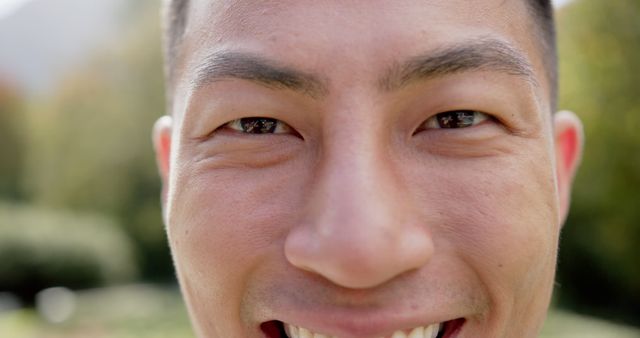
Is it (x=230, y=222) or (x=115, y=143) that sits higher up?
(x=115, y=143)

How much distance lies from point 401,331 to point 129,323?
11451mm

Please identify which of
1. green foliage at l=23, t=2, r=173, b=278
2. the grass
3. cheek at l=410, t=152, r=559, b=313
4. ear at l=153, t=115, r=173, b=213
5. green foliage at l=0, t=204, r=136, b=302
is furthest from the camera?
green foliage at l=23, t=2, r=173, b=278

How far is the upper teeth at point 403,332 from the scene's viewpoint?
1832mm

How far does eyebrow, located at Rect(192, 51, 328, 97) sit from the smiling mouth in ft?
1.92

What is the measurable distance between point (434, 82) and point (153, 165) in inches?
847

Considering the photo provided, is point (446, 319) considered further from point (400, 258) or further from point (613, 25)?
point (613, 25)

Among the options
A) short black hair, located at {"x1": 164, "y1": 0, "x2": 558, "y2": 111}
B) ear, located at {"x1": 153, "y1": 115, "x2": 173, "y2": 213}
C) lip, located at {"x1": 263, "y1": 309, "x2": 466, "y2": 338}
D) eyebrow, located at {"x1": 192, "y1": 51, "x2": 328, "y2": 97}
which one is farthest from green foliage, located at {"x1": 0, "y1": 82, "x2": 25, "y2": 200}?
lip, located at {"x1": 263, "y1": 309, "x2": 466, "y2": 338}

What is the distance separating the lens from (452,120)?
6.35ft

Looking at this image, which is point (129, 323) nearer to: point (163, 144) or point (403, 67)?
point (163, 144)

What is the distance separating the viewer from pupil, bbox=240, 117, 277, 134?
6.55ft

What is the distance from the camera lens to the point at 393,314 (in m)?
1.77

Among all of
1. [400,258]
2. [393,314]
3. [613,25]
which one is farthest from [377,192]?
[613,25]

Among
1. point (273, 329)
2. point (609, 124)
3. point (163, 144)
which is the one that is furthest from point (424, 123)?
point (609, 124)

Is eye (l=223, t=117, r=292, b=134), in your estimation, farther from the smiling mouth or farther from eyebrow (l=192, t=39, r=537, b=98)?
the smiling mouth
